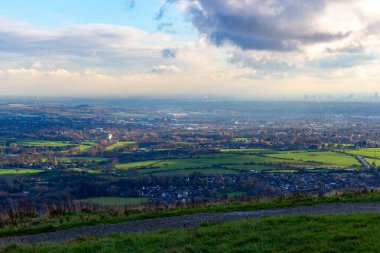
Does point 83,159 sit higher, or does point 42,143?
point 42,143

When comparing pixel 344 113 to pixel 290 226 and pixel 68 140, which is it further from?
pixel 290 226

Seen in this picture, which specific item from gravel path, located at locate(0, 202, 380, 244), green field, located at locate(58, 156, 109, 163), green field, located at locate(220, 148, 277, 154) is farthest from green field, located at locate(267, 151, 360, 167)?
gravel path, located at locate(0, 202, 380, 244)

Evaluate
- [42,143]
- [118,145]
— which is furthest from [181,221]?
[42,143]

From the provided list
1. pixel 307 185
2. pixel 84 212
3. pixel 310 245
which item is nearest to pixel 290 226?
pixel 310 245

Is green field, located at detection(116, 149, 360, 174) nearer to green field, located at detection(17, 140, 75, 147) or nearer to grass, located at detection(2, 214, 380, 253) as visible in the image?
green field, located at detection(17, 140, 75, 147)

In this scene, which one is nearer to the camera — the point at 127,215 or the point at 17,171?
the point at 127,215

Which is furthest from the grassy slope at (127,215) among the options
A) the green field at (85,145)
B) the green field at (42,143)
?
the green field at (42,143)

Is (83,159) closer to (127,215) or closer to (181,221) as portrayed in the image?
(127,215)
